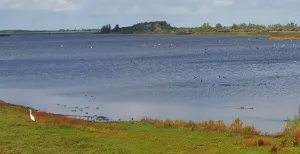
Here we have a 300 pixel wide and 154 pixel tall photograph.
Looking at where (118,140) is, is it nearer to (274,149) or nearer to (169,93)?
(274,149)

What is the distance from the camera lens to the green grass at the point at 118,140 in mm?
26656

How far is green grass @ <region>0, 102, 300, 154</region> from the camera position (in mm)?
26656

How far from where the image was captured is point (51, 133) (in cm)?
3141

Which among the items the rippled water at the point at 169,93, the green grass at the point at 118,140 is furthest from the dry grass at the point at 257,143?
the rippled water at the point at 169,93

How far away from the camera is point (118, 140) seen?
29453mm

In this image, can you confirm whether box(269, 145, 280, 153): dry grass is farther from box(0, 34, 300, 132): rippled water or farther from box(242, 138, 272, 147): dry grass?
box(0, 34, 300, 132): rippled water

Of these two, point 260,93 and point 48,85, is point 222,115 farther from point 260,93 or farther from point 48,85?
point 48,85

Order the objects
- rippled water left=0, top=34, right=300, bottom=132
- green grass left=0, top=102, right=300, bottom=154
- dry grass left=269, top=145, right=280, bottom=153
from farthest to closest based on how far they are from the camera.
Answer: rippled water left=0, top=34, right=300, bottom=132
green grass left=0, top=102, right=300, bottom=154
dry grass left=269, top=145, right=280, bottom=153

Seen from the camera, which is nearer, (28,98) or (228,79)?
(28,98)

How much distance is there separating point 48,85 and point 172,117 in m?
40.1

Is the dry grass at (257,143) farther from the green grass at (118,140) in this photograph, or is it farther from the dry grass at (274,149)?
the dry grass at (274,149)

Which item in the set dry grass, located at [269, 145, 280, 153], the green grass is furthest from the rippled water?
dry grass, located at [269, 145, 280, 153]

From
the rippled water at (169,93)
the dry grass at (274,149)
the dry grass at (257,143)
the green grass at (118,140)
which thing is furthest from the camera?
the rippled water at (169,93)

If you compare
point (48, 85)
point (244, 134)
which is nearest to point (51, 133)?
point (244, 134)
